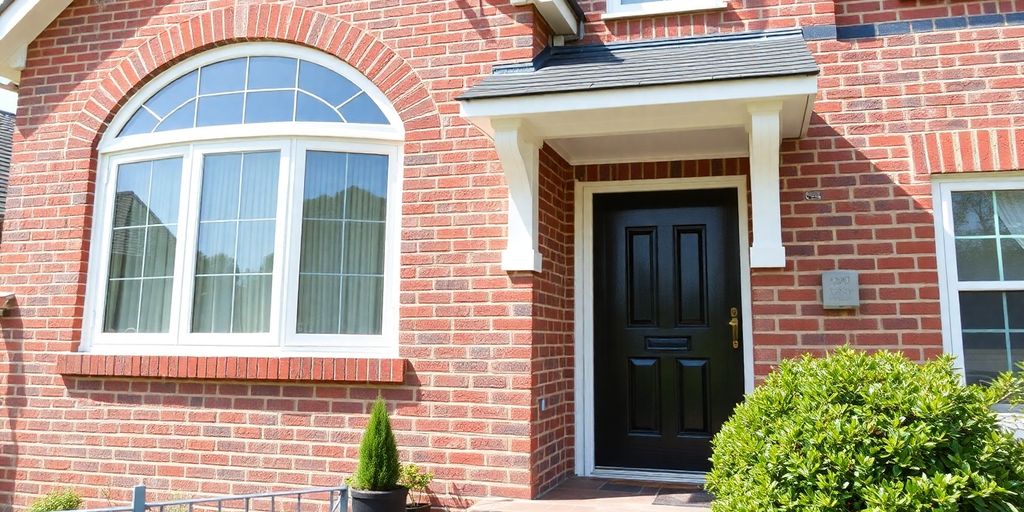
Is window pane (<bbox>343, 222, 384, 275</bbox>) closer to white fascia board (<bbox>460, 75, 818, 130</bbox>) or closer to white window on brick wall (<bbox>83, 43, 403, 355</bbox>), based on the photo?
white window on brick wall (<bbox>83, 43, 403, 355</bbox>)

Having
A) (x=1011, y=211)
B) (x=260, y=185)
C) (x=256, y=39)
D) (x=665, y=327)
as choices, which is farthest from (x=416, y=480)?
(x=1011, y=211)

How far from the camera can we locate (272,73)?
17.7 ft

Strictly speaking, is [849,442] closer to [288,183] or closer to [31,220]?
[288,183]

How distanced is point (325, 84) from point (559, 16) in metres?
1.82

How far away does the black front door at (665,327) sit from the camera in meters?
5.29

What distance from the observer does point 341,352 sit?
4977 mm

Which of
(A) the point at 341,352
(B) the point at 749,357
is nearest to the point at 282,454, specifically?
(A) the point at 341,352

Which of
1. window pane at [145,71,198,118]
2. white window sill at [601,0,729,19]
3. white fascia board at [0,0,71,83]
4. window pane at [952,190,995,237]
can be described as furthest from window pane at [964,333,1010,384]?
white fascia board at [0,0,71,83]

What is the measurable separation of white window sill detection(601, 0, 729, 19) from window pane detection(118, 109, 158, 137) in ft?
12.1

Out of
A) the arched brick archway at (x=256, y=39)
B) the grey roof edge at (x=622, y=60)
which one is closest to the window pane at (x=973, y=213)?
the grey roof edge at (x=622, y=60)

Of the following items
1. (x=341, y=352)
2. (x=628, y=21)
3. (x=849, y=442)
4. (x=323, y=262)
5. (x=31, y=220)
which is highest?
(x=628, y=21)

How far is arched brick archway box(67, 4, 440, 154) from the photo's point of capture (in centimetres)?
511

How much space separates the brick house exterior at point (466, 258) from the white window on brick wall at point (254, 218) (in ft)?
0.47

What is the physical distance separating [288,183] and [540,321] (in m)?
2.11
